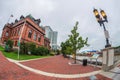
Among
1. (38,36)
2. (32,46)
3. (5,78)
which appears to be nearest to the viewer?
(5,78)

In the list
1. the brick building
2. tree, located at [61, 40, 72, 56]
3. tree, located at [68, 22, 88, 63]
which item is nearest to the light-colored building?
the brick building

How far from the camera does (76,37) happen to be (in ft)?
63.9

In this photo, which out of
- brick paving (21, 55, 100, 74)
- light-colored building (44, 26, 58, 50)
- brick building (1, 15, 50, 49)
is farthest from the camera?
light-colored building (44, 26, 58, 50)

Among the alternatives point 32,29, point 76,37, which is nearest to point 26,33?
point 32,29

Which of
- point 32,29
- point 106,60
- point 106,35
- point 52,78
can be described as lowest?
point 52,78

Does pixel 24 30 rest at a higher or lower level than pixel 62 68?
higher

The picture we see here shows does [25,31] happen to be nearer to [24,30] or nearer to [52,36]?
[24,30]

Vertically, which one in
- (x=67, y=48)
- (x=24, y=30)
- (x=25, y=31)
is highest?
(x=24, y=30)

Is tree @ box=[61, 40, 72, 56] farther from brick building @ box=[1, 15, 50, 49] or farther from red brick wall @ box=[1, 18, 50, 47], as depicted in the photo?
red brick wall @ box=[1, 18, 50, 47]

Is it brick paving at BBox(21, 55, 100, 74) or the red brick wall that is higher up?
the red brick wall

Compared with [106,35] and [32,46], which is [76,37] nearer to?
[106,35]

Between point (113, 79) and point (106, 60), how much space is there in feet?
11.2

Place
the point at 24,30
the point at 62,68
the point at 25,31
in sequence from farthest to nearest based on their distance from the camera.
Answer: the point at 25,31 → the point at 24,30 → the point at 62,68

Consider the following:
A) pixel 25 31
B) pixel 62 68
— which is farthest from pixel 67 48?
pixel 25 31
